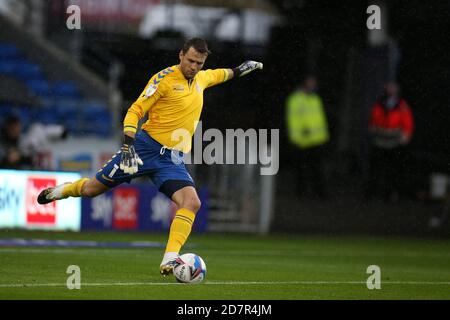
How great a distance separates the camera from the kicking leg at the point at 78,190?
12016mm

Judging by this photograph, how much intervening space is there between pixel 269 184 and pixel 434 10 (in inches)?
220

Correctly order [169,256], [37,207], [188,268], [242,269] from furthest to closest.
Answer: [37,207] < [242,269] < [169,256] < [188,268]

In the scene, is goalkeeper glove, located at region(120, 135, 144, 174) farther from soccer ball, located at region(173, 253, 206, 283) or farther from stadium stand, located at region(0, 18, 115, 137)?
stadium stand, located at region(0, 18, 115, 137)

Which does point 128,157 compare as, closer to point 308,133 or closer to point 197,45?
point 197,45

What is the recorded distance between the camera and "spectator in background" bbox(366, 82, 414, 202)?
22.3 metres

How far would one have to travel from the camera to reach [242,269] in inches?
518

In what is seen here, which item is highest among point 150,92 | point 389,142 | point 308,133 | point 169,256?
point 308,133

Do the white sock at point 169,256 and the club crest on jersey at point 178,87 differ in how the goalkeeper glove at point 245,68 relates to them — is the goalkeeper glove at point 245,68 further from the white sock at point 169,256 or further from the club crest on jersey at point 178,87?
the white sock at point 169,256

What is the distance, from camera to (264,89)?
24.4m

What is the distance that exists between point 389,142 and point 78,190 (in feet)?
37.6

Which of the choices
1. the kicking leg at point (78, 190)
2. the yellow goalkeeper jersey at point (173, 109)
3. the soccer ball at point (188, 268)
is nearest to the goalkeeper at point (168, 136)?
the yellow goalkeeper jersey at point (173, 109)

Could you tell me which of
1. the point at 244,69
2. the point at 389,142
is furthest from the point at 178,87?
the point at 389,142

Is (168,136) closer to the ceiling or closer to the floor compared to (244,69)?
closer to the floor

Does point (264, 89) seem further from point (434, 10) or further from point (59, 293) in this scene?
point (59, 293)
